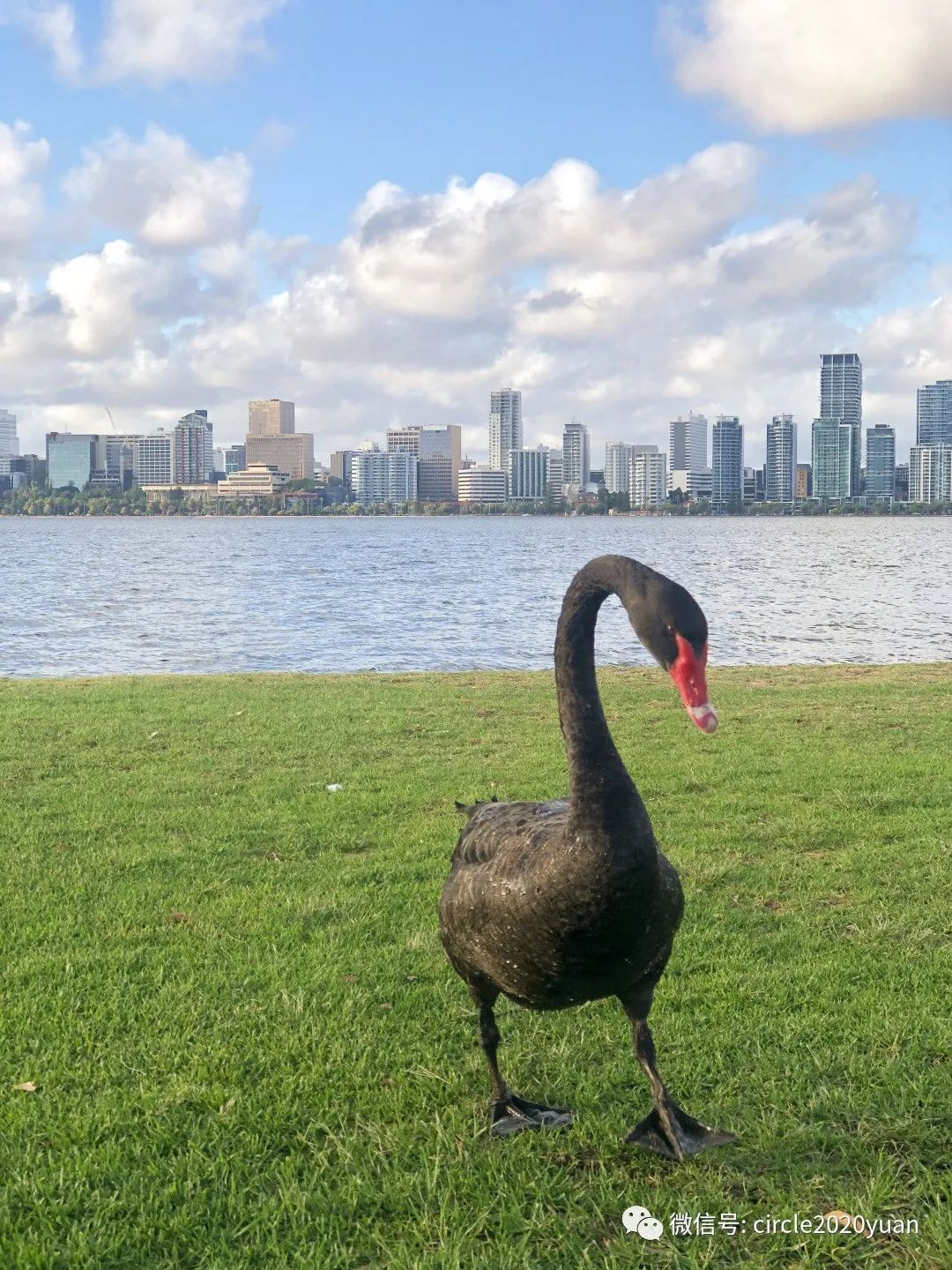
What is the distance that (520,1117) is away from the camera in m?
4.00

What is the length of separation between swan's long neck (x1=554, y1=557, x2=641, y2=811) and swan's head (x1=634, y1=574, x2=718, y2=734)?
0.38 ft

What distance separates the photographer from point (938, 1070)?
4.34 meters

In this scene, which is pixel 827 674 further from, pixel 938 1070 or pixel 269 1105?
pixel 269 1105

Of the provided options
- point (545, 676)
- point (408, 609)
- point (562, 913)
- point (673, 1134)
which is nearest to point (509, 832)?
point (562, 913)

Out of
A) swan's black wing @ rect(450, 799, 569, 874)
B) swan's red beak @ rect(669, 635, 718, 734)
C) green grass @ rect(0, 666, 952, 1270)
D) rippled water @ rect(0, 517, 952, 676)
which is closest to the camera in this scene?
swan's red beak @ rect(669, 635, 718, 734)

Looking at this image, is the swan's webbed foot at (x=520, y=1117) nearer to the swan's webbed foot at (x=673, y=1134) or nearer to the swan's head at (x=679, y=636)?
the swan's webbed foot at (x=673, y=1134)

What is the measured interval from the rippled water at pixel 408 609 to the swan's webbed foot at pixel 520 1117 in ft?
54.1

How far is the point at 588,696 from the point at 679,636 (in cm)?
67

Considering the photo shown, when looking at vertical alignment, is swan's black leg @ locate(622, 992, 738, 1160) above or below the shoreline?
above

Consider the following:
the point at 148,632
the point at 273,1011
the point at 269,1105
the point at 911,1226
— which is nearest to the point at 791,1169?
the point at 911,1226

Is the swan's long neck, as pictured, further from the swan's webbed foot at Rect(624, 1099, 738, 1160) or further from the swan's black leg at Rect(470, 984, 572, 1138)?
the swan's webbed foot at Rect(624, 1099, 738, 1160)

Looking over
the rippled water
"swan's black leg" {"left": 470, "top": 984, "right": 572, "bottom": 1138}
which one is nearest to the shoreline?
the rippled water

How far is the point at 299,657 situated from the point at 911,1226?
19.5 metres

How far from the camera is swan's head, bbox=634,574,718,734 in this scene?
Result: 302 centimetres
